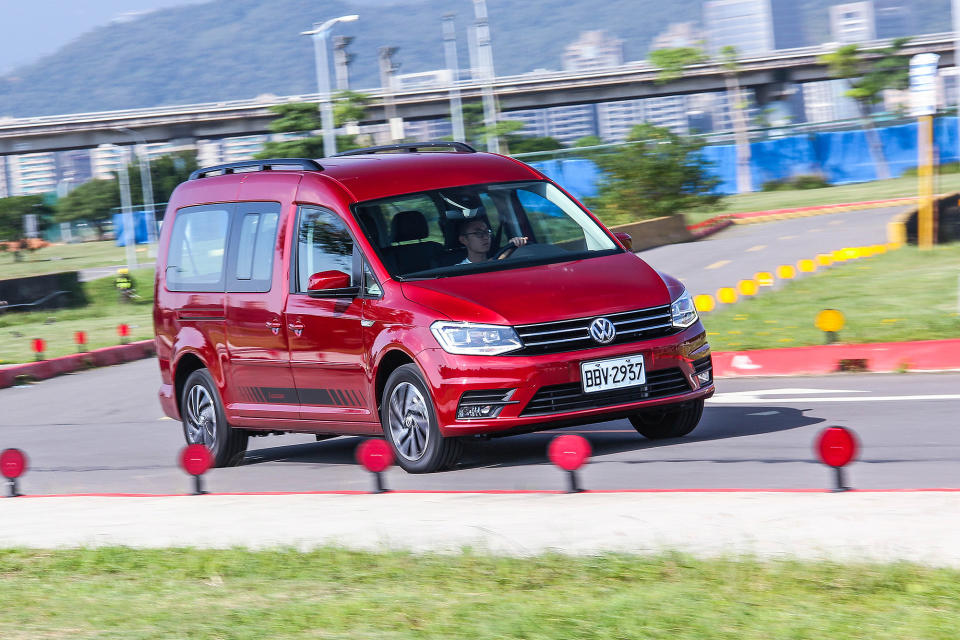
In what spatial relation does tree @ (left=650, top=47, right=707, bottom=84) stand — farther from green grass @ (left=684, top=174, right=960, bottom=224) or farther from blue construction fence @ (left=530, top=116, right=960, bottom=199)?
green grass @ (left=684, top=174, right=960, bottom=224)

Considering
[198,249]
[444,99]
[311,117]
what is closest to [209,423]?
[198,249]

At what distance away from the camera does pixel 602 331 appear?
796 centimetres

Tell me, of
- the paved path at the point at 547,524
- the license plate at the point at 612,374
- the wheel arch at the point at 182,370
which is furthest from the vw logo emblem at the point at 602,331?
the wheel arch at the point at 182,370

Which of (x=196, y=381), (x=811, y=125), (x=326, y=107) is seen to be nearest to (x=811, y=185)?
(x=811, y=125)

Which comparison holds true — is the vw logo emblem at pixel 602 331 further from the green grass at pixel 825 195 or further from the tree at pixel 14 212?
the tree at pixel 14 212

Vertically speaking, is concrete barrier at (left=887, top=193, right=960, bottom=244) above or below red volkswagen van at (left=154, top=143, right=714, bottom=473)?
below

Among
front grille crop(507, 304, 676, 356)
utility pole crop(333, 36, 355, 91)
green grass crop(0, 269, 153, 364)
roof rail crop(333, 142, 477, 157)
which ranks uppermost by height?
utility pole crop(333, 36, 355, 91)

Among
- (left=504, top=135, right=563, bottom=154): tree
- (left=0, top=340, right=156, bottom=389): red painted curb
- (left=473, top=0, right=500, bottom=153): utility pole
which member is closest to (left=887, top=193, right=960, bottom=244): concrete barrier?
(left=0, top=340, right=156, bottom=389): red painted curb

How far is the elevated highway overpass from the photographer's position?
101562 mm

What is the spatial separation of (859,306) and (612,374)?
8821 millimetres

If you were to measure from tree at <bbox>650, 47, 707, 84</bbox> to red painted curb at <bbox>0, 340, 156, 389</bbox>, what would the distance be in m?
66.8

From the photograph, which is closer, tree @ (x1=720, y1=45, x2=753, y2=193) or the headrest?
the headrest

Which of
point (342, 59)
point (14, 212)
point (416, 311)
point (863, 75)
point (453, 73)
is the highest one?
point (342, 59)

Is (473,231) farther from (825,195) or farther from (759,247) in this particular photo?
(825,195)
